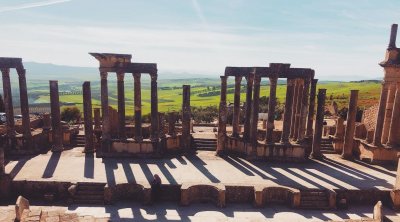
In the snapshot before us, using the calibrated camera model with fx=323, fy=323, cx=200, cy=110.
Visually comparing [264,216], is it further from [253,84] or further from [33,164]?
[33,164]

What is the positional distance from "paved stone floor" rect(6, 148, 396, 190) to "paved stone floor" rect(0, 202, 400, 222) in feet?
4.84

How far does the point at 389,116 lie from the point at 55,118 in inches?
876

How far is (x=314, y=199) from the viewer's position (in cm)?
1603

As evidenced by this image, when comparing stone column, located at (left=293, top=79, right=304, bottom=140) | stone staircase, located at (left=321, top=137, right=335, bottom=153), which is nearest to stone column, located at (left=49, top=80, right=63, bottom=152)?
stone column, located at (left=293, top=79, right=304, bottom=140)

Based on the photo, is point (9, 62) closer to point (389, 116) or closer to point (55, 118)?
point (55, 118)

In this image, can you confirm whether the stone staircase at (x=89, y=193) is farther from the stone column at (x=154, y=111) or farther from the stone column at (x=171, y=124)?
the stone column at (x=171, y=124)

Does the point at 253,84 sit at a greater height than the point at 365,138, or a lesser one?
greater

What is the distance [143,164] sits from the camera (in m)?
19.7

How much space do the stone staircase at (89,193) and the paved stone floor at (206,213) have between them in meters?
0.43

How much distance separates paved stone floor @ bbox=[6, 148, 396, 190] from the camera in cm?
1703

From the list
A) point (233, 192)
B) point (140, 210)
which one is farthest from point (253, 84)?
point (140, 210)

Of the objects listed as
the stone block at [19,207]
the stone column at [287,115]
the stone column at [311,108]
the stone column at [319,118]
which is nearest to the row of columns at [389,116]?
the stone column at [319,118]

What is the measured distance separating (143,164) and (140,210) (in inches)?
194

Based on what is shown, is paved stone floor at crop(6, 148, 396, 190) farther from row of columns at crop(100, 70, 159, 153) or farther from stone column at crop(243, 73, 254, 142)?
stone column at crop(243, 73, 254, 142)
